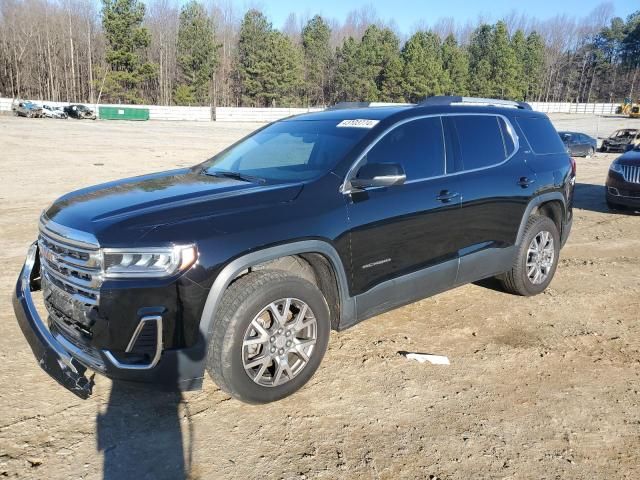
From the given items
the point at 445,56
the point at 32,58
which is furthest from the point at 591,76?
the point at 32,58

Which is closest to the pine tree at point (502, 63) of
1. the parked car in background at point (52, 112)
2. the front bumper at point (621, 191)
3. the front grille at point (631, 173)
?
the parked car in background at point (52, 112)

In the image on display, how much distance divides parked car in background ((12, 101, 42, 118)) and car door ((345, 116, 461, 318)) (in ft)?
183

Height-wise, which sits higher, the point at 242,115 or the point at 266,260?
the point at 242,115

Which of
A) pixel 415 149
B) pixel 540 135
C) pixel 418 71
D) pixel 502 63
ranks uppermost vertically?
pixel 502 63

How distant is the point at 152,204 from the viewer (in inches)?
125

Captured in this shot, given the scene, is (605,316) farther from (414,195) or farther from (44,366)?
(44,366)

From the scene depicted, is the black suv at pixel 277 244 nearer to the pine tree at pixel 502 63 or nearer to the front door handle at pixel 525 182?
the front door handle at pixel 525 182

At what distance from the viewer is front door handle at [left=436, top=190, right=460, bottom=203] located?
13.6 ft

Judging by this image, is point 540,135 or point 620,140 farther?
point 620,140

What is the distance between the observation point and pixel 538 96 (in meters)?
120

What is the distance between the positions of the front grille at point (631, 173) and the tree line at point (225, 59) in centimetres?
6718

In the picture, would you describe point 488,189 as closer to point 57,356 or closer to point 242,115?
point 57,356

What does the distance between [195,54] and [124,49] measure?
9.21 metres

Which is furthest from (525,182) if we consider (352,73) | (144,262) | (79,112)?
(352,73)
